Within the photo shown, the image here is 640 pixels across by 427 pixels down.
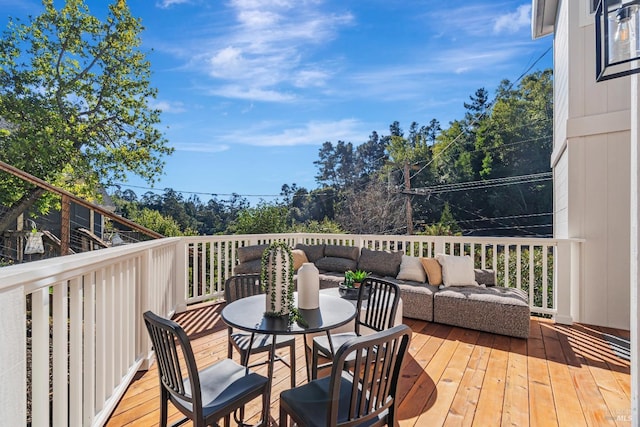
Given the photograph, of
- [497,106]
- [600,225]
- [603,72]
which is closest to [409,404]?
[603,72]

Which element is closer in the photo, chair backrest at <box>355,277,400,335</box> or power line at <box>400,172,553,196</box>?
chair backrest at <box>355,277,400,335</box>

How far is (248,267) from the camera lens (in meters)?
4.89

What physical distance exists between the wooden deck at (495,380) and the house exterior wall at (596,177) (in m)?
0.39

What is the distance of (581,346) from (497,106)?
16.1m

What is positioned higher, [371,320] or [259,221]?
[259,221]

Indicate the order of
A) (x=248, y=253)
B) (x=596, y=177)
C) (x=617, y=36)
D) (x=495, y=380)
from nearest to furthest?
(x=617, y=36) < (x=495, y=380) < (x=596, y=177) < (x=248, y=253)

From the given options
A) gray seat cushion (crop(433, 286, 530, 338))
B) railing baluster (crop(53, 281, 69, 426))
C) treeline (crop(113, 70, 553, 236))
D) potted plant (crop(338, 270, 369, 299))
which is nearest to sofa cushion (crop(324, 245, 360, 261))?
gray seat cushion (crop(433, 286, 530, 338))

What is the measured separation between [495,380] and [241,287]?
2072mm

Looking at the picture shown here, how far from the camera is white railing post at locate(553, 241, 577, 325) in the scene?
3768 mm

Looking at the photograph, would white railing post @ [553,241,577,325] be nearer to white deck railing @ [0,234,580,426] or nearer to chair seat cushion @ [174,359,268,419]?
white deck railing @ [0,234,580,426]

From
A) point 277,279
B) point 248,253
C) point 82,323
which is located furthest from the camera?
point 248,253

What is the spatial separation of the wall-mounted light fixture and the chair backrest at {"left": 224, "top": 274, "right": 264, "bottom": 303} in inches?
93.2

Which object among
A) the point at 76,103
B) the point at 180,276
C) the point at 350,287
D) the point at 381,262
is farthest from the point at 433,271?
the point at 76,103

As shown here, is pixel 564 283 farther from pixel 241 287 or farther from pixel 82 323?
pixel 82 323
